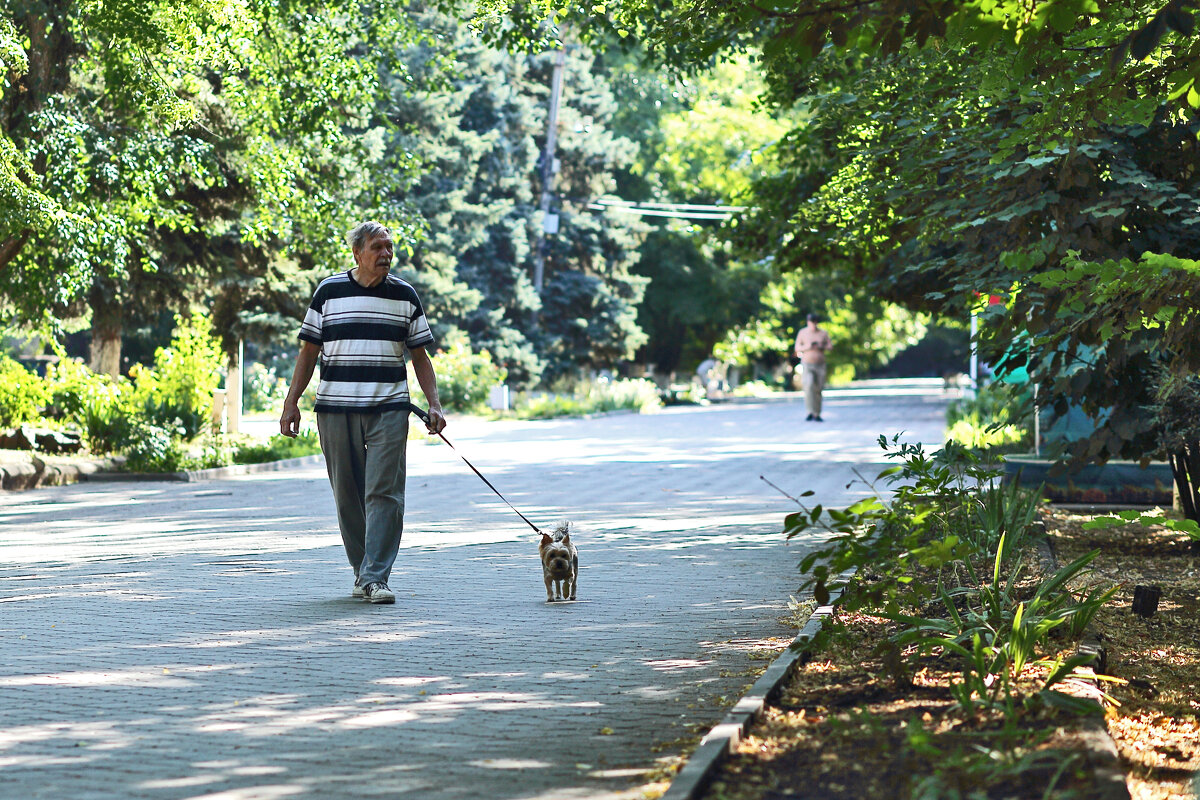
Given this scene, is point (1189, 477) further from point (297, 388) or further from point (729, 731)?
point (729, 731)

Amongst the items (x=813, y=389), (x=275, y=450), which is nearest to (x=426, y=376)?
(x=275, y=450)

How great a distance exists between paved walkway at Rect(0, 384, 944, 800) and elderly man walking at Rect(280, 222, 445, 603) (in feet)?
1.48

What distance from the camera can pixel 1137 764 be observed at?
546cm

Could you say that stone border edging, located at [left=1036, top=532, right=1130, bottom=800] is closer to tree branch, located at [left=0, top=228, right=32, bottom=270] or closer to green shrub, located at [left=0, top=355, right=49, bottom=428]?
tree branch, located at [left=0, top=228, right=32, bottom=270]

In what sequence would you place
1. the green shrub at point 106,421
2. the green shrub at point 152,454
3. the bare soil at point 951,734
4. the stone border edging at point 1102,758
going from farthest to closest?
Answer: 1. the green shrub at point 106,421
2. the green shrub at point 152,454
3. the bare soil at point 951,734
4. the stone border edging at point 1102,758

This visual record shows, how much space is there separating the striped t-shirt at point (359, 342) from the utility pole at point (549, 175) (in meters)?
40.5

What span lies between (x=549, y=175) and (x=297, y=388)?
4292 cm

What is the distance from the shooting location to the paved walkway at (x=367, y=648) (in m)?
4.75

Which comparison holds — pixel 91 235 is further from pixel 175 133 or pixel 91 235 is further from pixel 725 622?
pixel 725 622

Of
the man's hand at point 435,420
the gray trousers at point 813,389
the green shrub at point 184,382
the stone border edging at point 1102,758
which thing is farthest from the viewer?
the gray trousers at point 813,389

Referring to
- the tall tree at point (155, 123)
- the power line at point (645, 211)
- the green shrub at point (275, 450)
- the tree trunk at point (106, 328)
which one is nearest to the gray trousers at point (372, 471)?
the tall tree at point (155, 123)

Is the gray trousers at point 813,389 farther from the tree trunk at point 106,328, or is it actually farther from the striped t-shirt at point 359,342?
the striped t-shirt at point 359,342

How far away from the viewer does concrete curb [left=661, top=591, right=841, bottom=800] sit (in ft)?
13.8

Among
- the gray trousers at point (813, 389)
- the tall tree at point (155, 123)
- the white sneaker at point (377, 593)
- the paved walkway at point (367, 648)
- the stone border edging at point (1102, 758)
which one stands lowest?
the paved walkway at point (367, 648)
